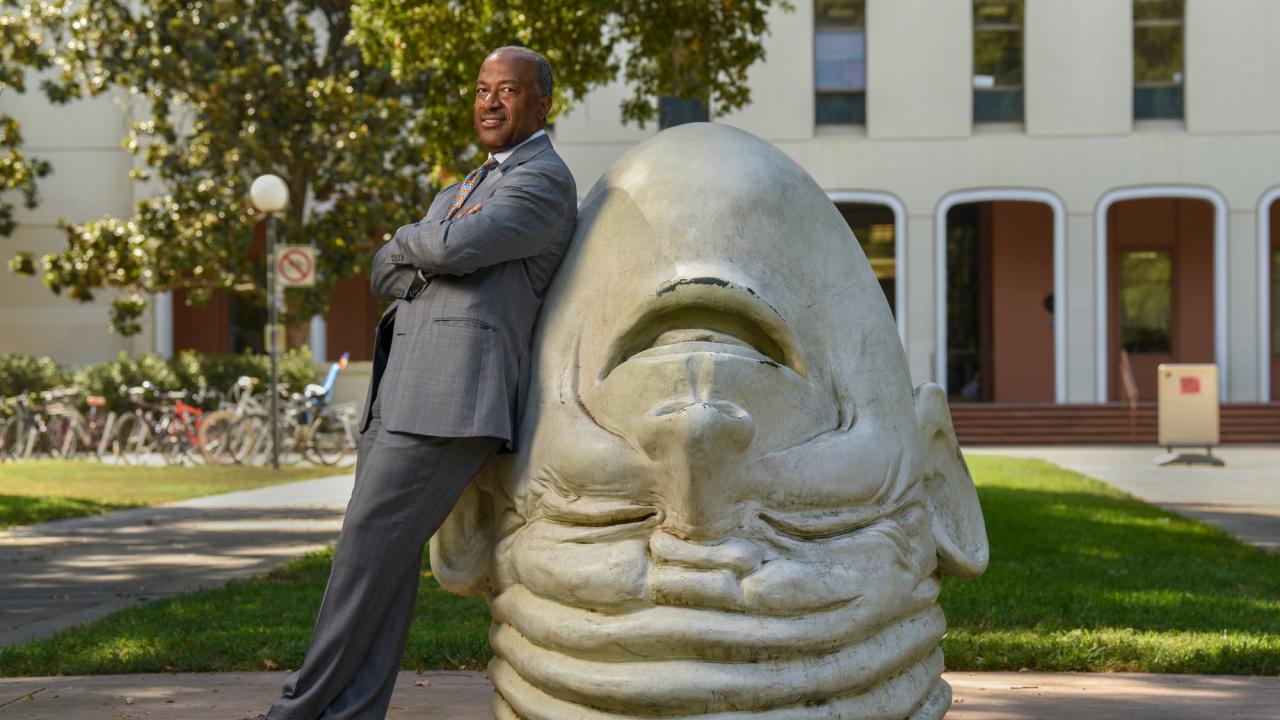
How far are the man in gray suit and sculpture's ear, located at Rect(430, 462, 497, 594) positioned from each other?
92 mm

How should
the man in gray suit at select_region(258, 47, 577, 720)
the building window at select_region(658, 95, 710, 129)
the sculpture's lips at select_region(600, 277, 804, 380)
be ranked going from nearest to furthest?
the sculpture's lips at select_region(600, 277, 804, 380) → the man in gray suit at select_region(258, 47, 577, 720) → the building window at select_region(658, 95, 710, 129)

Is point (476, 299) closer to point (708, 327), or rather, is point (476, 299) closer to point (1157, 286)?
point (708, 327)

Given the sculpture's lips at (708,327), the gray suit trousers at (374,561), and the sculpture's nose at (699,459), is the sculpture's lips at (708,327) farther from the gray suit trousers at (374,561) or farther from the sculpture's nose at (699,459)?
the gray suit trousers at (374,561)

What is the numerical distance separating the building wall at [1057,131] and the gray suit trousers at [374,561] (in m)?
22.7

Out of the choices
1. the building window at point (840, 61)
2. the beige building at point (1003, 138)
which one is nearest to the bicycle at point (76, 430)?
the beige building at point (1003, 138)

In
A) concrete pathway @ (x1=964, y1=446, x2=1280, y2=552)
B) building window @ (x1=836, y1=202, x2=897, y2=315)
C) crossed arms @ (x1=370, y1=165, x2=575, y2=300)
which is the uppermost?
building window @ (x1=836, y1=202, x2=897, y2=315)

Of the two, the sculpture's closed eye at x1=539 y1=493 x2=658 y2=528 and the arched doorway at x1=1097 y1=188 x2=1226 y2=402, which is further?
the arched doorway at x1=1097 y1=188 x2=1226 y2=402

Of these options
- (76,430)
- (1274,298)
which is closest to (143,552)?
(76,430)

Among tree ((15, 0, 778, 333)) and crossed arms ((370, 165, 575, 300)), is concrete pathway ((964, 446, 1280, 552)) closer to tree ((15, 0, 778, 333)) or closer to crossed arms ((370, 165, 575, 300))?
tree ((15, 0, 778, 333))

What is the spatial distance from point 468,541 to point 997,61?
81.4ft

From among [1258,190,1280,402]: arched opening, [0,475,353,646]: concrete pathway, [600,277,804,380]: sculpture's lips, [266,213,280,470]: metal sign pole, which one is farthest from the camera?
[1258,190,1280,402]: arched opening

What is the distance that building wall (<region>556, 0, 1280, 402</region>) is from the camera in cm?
2608

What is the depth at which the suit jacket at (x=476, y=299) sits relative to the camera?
11.8 ft

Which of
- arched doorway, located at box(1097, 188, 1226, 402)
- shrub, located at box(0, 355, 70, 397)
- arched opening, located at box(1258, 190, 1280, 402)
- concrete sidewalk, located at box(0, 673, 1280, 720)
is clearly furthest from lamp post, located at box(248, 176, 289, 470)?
arched opening, located at box(1258, 190, 1280, 402)
